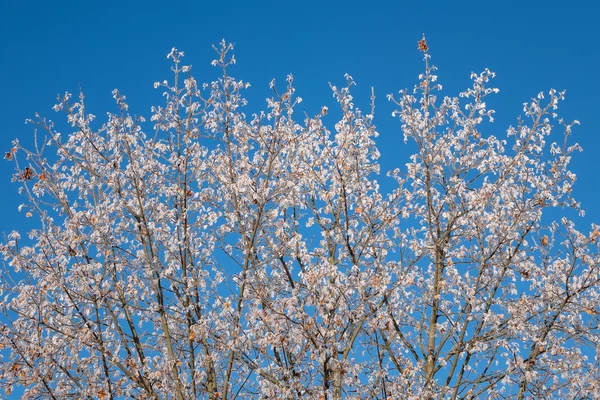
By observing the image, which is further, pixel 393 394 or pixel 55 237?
pixel 55 237

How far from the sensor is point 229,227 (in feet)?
40.5

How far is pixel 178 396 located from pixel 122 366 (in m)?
1.06

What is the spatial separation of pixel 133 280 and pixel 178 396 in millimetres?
2135

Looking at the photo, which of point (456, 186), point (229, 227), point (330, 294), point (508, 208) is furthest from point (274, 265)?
point (508, 208)

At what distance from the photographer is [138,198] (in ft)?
40.5

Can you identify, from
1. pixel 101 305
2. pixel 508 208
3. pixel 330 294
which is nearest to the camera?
pixel 330 294

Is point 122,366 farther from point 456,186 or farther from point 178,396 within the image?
point 456,186

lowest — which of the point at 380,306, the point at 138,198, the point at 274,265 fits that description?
the point at 380,306

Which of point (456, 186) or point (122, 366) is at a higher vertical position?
point (456, 186)

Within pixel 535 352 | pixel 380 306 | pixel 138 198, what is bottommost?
pixel 535 352

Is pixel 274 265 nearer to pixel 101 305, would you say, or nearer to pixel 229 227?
pixel 229 227

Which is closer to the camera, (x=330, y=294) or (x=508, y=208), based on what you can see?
(x=330, y=294)

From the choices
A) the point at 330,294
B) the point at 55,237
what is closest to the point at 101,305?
the point at 55,237

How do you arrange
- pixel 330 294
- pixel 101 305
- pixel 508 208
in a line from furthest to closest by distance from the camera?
pixel 508 208 → pixel 101 305 → pixel 330 294
